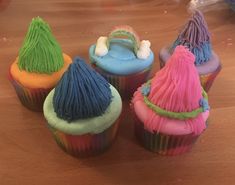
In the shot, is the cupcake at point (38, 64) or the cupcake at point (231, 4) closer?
the cupcake at point (38, 64)

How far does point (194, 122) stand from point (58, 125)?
237 millimetres

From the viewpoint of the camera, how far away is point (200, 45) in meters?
0.72

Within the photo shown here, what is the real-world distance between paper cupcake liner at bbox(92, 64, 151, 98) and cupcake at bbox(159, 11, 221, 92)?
58 millimetres

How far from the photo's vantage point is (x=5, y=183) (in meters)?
0.63

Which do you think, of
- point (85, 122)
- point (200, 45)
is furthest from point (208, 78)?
point (85, 122)

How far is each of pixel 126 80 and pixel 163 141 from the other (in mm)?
170

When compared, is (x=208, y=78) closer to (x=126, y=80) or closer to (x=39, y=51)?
(x=126, y=80)

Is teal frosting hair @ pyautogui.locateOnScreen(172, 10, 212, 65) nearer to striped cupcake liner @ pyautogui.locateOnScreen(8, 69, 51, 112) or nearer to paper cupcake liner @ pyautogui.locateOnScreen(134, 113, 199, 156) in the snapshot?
paper cupcake liner @ pyautogui.locateOnScreen(134, 113, 199, 156)

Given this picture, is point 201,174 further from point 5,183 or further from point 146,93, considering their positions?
point 5,183

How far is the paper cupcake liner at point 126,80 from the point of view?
748 mm

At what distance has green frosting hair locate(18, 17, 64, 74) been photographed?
2.25 ft

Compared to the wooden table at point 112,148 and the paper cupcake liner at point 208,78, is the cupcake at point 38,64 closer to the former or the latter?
the wooden table at point 112,148

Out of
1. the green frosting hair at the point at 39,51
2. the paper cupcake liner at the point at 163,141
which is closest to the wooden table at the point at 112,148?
the paper cupcake liner at the point at 163,141

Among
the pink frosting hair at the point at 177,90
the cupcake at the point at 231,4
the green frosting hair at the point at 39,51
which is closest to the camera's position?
the pink frosting hair at the point at 177,90
